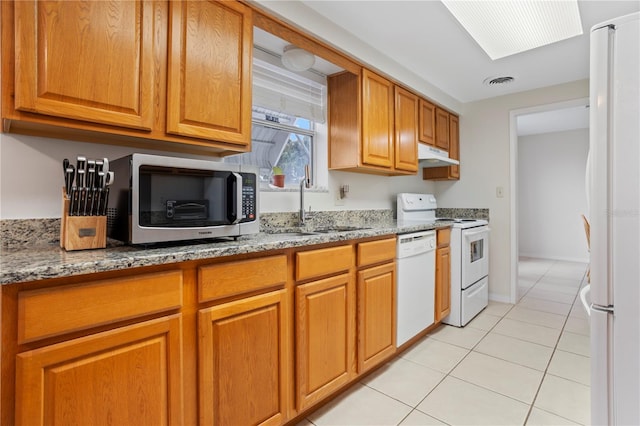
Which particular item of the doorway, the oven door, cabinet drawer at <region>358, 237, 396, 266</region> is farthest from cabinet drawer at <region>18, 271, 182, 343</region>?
the doorway

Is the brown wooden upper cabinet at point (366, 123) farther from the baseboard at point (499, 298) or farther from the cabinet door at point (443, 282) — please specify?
the baseboard at point (499, 298)

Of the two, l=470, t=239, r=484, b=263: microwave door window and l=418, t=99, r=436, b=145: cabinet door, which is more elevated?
l=418, t=99, r=436, b=145: cabinet door

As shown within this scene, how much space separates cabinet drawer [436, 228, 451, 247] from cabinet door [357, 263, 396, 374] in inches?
30.0

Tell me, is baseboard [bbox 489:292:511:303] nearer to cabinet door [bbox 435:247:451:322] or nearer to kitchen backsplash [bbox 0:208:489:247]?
kitchen backsplash [bbox 0:208:489:247]

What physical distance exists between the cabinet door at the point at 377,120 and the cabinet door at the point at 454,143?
4.35 feet

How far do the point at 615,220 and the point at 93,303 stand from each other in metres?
1.67

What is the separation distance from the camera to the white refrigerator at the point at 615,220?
1036mm

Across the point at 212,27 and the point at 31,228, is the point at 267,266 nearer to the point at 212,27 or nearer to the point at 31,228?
the point at 31,228

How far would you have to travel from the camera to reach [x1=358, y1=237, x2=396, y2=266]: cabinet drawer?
1894mm

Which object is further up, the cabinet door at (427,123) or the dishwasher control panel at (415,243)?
the cabinet door at (427,123)

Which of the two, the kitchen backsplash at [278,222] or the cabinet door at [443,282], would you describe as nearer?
the kitchen backsplash at [278,222]

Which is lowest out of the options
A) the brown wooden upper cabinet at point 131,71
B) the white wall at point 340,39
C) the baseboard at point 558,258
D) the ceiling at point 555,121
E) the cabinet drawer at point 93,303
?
the baseboard at point 558,258

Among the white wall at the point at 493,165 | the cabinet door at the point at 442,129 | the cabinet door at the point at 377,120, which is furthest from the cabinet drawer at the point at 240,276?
the white wall at the point at 493,165

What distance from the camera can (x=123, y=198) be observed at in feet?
4.07
